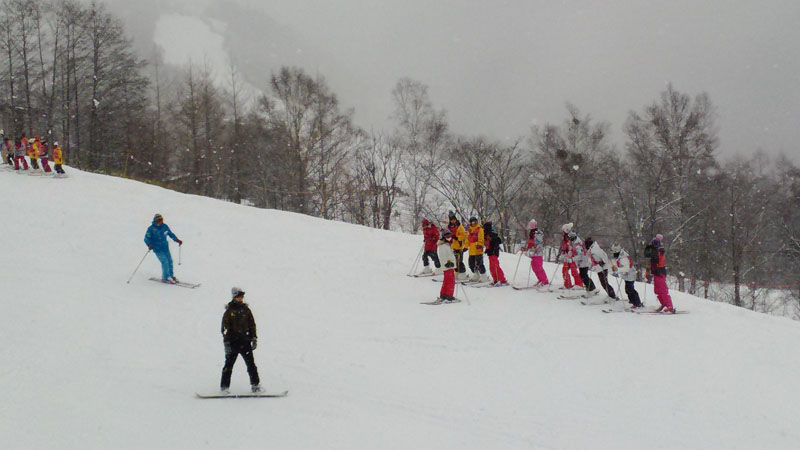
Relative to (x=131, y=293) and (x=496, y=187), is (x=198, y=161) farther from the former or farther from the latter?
(x=131, y=293)

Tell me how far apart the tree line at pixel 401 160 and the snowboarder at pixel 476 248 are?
20145mm

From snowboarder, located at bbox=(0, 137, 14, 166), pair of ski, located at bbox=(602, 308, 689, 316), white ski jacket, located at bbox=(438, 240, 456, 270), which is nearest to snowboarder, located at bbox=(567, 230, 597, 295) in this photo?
pair of ski, located at bbox=(602, 308, 689, 316)

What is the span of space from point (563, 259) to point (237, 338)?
27.9 ft

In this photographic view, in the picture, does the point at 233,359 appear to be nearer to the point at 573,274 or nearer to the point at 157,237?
the point at 157,237

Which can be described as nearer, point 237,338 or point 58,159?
point 237,338

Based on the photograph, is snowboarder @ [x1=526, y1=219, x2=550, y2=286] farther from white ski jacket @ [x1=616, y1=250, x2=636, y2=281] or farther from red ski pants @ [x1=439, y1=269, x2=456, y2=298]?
red ski pants @ [x1=439, y1=269, x2=456, y2=298]

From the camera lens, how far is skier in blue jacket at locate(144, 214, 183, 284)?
1052cm

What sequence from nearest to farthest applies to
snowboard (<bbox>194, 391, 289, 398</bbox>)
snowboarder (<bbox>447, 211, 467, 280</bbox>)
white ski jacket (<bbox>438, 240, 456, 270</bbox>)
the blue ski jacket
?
snowboard (<bbox>194, 391, 289, 398</bbox>)
the blue ski jacket
white ski jacket (<bbox>438, 240, 456, 270</bbox>)
snowboarder (<bbox>447, 211, 467, 280</bbox>)

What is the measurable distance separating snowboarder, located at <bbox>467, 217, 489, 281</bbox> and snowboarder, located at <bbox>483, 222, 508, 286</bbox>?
21 cm

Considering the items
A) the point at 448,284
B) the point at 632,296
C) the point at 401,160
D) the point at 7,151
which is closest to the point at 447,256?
the point at 448,284

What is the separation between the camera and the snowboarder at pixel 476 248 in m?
12.3

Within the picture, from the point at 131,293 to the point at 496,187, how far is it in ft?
93.9

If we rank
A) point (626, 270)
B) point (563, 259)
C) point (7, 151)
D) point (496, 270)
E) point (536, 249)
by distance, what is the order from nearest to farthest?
1. point (626, 270)
2. point (563, 259)
3. point (536, 249)
4. point (496, 270)
5. point (7, 151)

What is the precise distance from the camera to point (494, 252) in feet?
40.4
